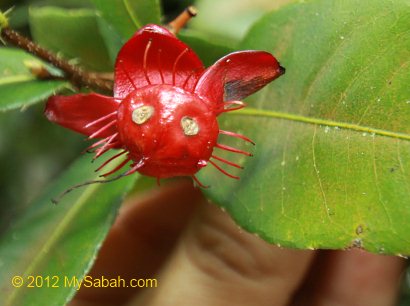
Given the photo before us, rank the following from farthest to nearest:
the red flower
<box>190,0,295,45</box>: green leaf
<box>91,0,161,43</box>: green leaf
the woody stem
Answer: <box>190,0,295,45</box>: green leaf → <box>91,0,161,43</box>: green leaf → the woody stem → the red flower

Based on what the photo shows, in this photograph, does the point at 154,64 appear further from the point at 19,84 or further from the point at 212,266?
the point at 212,266

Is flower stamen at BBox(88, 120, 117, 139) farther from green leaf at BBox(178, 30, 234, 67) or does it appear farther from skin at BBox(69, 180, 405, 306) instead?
skin at BBox(69, 180, 405, 306)

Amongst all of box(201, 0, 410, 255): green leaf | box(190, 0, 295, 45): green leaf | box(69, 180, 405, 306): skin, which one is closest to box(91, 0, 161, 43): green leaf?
box(201, 0, 410, 255): green leaf

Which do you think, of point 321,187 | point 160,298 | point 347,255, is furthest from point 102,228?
point 347,255

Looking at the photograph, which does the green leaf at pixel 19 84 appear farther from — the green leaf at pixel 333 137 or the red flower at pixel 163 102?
the green leaf at pixel 333 137

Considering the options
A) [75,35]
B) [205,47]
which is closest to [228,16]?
[75,35]

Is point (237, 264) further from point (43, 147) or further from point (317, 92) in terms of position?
point (43, 147)
